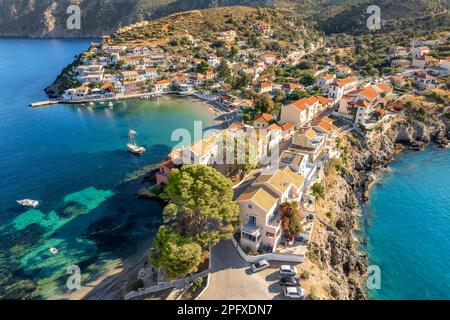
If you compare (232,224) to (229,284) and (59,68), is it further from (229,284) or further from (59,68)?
(59,68)

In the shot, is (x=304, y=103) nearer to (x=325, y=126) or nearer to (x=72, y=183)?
(x=325, y=126)

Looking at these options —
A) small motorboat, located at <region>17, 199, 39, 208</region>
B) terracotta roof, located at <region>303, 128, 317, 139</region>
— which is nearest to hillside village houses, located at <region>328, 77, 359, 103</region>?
terracotta roof, located at <region>303, 128, 317, 139</region>

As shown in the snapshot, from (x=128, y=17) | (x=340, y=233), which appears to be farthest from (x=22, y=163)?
(x=128, y=17)

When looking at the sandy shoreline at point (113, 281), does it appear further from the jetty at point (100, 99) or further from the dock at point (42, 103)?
the dock at point (42, 103)

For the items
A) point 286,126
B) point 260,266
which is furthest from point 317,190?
point 286,126

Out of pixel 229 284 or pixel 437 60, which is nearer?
pixel 229 284

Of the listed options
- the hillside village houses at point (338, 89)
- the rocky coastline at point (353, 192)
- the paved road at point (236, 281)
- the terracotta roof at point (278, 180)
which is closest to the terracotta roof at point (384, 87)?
the hillside village houses at point (338, 89)
